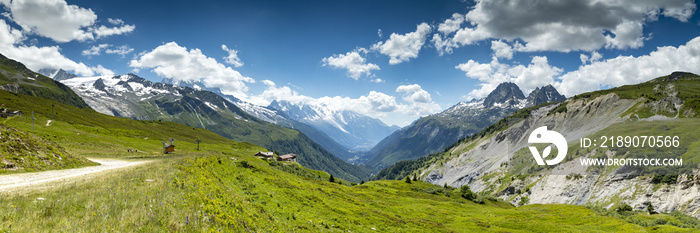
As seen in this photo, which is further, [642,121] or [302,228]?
[642,121]

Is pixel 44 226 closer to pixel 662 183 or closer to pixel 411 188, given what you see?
pixel 411 188

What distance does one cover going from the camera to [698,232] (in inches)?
1505

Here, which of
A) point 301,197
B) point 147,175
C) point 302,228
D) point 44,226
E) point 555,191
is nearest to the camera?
point 44,226

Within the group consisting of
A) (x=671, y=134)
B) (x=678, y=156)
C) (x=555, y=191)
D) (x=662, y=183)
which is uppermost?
(x=671, y=134)

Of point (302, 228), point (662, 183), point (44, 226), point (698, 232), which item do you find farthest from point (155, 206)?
point (662, 183)

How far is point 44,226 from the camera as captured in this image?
34.5ft

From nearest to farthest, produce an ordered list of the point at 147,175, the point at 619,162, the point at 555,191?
1. the point at 147,175
2. the point at 619,162
3. the point at 555,191

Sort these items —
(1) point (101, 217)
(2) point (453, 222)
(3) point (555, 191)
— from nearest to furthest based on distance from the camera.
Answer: (1) point (101, 217)
(2) point (453, 222)
(3) point (555, 191)

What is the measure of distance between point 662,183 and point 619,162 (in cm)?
2885

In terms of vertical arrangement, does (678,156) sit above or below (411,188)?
above

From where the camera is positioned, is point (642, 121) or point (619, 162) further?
point (642, 121)

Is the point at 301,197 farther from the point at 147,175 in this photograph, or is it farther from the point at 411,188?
the point at 411,188

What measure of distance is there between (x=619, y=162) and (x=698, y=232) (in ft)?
526

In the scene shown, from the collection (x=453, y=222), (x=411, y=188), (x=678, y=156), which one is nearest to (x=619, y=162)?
(x=678, y=156)
